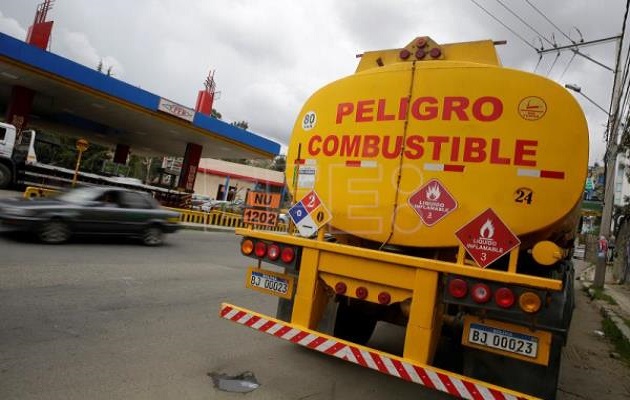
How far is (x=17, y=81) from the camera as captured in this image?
61.6ft

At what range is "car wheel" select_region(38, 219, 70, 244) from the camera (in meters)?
9.20

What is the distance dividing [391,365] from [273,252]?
54.6 inches

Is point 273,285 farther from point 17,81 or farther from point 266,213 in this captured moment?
point 17,81

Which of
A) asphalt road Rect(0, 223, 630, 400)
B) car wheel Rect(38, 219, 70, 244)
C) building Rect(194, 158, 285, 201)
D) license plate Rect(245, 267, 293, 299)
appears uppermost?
building Rect(194, 158, 285, 201)

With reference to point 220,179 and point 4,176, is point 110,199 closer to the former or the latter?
point 4,176

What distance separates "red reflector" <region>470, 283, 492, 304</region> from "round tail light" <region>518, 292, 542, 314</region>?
0.20 meters

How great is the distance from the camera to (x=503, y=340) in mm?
3072

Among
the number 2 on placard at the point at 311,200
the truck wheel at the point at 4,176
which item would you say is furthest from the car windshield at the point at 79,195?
the truck wheel at the point at 4,176

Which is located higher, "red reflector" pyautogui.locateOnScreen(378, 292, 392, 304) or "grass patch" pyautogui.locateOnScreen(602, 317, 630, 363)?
"red reflector" pyautogui.locateOnScreen(378, 292, 392, 304)

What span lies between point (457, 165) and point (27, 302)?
4969 mm

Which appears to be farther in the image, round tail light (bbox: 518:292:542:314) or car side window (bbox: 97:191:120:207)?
car side window (bbox: 97:191:120:207)

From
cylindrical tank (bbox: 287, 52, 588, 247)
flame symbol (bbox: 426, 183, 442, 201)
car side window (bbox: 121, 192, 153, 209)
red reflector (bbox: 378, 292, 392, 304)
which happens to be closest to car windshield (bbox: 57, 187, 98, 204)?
car side window (bbox: 121, 192, 153, 209)

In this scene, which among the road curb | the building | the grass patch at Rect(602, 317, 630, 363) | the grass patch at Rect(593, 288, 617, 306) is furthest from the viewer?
the building

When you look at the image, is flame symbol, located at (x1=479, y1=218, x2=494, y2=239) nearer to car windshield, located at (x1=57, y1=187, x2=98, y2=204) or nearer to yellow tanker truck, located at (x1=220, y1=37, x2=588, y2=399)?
yellow tanker truck, located at (x1=220, y1=37, x2=588, y2=399)
